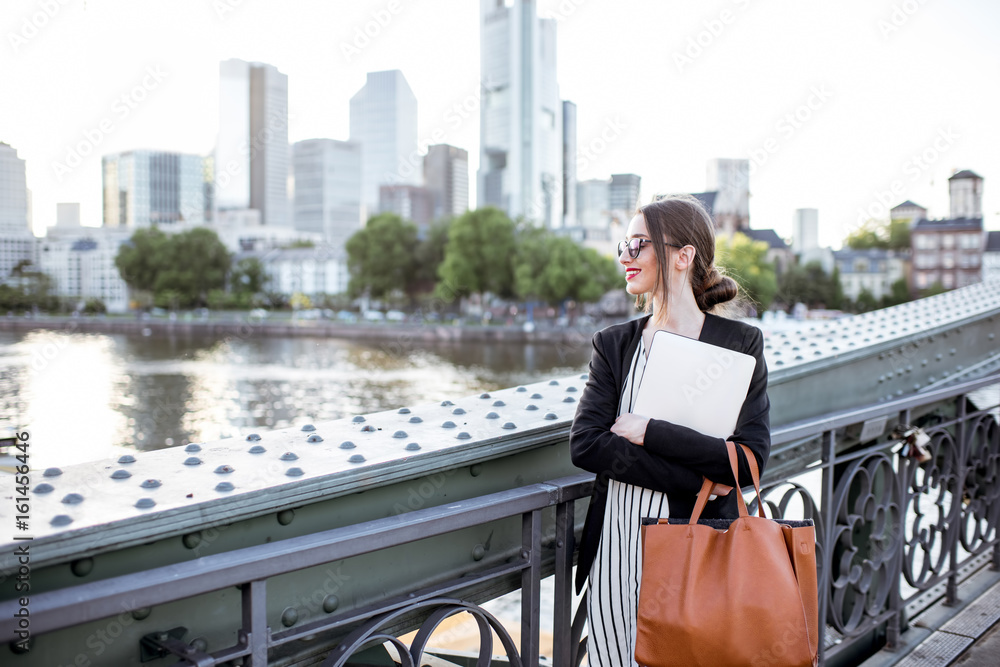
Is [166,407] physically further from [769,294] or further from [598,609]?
[769,294]

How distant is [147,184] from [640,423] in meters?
146

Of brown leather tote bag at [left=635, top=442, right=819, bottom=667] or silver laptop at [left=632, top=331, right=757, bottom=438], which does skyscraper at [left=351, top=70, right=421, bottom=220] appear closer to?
silver laptop at [left=632, top=331, right=757, bottom=438]

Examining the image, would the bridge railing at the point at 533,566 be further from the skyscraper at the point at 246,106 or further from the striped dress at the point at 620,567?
the skyscraper at the point at 246,106

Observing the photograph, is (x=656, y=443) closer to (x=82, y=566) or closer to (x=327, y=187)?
(x=82, y=566)

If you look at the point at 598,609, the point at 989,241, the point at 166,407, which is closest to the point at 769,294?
the point at 989,241

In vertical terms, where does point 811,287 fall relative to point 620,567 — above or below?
above

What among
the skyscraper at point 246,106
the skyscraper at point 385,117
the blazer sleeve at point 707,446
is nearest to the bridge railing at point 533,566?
the blazer sleeve at point 707,446

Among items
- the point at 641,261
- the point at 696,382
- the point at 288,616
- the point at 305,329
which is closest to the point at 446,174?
the point at 305,329

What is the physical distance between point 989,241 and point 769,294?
4103cm

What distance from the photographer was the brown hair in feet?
6.04

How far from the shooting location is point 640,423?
1.68 meters

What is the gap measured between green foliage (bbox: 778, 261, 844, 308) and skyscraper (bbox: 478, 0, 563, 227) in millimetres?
55694

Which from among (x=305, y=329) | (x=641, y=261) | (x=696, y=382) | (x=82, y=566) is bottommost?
(x=305, y=329)

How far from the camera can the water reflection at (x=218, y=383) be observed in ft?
100
